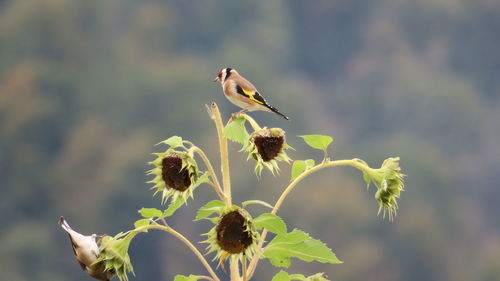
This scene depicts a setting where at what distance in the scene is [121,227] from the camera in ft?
128

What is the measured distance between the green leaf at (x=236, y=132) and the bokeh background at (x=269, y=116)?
31.4 m

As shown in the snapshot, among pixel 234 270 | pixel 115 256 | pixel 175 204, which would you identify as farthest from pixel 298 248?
pixel 115 256

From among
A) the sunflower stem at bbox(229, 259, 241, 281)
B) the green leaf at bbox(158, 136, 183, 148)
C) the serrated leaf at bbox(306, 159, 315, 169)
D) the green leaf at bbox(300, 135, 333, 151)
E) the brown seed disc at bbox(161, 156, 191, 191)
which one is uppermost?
the green leaf at bbox(300, 135, 333, 151)

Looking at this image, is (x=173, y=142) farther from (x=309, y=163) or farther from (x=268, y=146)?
(x=309, y=163)

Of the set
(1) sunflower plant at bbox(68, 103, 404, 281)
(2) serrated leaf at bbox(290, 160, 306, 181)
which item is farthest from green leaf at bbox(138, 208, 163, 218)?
(2) serrated leaf at bbox(290, 160, 306, 181)

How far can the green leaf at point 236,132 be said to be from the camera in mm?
2410

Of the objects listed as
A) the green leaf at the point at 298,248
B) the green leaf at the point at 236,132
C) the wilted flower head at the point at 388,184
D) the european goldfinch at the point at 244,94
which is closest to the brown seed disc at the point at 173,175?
the green leaf at the point at 236,132

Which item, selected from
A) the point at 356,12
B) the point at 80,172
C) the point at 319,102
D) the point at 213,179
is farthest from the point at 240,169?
the point at 213,179

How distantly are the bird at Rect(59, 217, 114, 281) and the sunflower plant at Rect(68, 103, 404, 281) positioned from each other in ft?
0.06

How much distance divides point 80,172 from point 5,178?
287cm

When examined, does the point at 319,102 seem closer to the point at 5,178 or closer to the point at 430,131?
the point at 430,131

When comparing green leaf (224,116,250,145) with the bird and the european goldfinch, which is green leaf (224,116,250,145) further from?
the european goldfinch

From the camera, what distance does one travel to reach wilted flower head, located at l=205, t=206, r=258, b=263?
2.23 m

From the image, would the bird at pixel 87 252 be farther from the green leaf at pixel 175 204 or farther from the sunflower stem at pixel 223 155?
the sunflower stem at pixel 223 155
